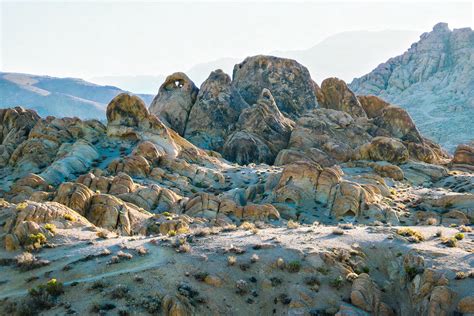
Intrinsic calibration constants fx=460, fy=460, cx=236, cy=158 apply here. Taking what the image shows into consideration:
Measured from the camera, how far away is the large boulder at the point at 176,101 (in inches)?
4193

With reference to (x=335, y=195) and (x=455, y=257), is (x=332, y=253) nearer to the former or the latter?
(x=455, y=257)

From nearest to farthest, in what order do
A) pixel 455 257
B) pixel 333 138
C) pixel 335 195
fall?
pixel 455 257, pixel 335 195, pixel 333 138

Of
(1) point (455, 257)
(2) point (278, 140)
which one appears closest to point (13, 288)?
(1) point (455, 257)

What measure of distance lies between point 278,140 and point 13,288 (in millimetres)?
75768

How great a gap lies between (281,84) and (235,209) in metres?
71.6

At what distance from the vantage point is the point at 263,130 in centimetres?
9606

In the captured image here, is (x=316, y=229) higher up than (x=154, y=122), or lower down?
lower down

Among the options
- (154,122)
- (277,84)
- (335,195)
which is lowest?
(335,195)

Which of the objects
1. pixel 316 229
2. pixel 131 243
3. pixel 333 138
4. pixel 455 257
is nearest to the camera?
pixel 455 257

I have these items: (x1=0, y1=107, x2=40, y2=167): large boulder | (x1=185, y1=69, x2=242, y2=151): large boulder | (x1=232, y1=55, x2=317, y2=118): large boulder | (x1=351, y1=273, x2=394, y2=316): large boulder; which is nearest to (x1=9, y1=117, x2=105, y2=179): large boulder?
(x1=0, y1=107, x2=40, y2=167): large boulder

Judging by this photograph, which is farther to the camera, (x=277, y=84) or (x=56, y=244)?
(x=277, y=84)

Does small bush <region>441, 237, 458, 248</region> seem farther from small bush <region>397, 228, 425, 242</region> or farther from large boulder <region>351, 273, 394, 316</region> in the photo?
large boulder <region>351, 273, 394, 316</region>

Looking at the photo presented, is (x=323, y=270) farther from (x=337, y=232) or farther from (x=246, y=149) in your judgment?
(x=246, y=149)

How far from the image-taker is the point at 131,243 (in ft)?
99.0
